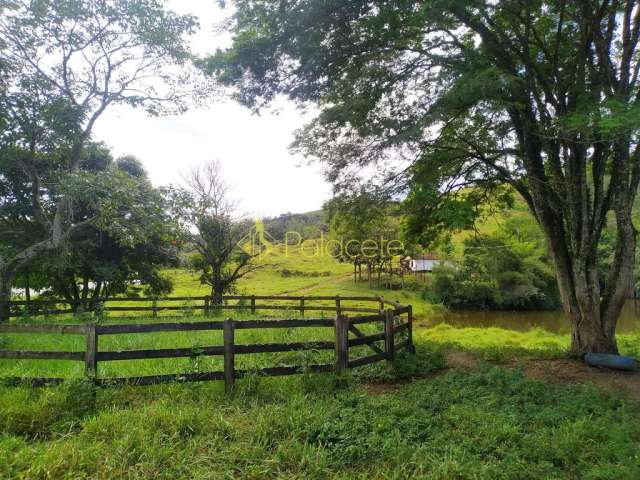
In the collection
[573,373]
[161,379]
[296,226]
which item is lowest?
[573,373]

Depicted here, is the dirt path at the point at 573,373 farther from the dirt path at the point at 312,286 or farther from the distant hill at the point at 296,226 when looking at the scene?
the dirt path at the point at 312,286

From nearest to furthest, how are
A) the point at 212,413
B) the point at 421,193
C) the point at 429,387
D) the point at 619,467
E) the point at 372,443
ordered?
the point at 619,467 → the point at 372,443 → the point at 212,413 → the point at 429,387 → the point at 421,193

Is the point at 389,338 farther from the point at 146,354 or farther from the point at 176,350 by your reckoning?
the point at 146,354

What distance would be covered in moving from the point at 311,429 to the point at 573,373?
6444 mm

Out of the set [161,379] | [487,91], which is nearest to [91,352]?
[161,379]

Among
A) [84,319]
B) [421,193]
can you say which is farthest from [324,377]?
[84,319]

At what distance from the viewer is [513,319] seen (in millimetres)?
30734

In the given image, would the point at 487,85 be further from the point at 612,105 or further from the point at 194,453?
the point at 194,453

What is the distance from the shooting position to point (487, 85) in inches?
257

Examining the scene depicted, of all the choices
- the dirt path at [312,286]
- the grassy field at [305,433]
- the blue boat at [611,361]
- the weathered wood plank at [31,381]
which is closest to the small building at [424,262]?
the dirt path at [312,286]

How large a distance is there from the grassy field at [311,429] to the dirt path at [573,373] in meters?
0.63

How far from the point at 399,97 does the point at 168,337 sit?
27.2 feet

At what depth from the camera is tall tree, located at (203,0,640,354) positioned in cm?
746

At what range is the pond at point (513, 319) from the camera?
26494 millimetres
